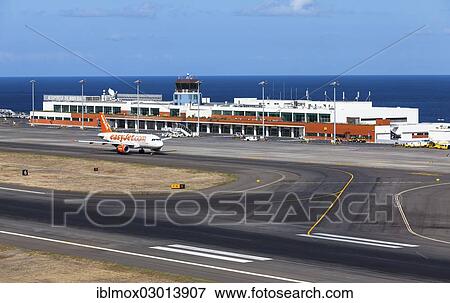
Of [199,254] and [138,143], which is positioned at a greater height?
[138,143]

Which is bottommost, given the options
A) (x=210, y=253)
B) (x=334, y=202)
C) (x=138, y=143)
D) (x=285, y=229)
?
(x=210, y=253)

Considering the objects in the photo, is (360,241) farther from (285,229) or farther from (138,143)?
(138,143)

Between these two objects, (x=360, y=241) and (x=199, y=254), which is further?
(x=360, y=241)

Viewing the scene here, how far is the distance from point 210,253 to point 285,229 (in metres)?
11.4

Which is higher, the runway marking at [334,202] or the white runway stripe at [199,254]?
the runway marking at [334,202]

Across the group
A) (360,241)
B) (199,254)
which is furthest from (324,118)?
(199,254)

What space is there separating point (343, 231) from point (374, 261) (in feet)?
37.6

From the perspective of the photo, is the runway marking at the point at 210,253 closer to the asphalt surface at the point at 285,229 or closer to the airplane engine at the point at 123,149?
the asphalt surface at the point at 285,229

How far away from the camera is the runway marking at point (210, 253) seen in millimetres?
52375

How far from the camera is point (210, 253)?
178 feet

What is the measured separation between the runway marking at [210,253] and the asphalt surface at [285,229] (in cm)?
7

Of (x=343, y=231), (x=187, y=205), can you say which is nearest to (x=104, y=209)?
(x=187, y=205)

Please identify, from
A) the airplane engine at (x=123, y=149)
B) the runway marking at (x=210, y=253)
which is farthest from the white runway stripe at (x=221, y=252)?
the airplane engine at (x=123, y=149)

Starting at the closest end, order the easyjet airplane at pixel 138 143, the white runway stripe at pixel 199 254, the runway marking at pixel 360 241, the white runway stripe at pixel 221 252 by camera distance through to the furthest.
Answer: the white runway stripe at pixel 199 254
the white runway stripe at pixel 221 252
the runway marking at pixel 360 241
the easyjet airplane at pixel 138 143
